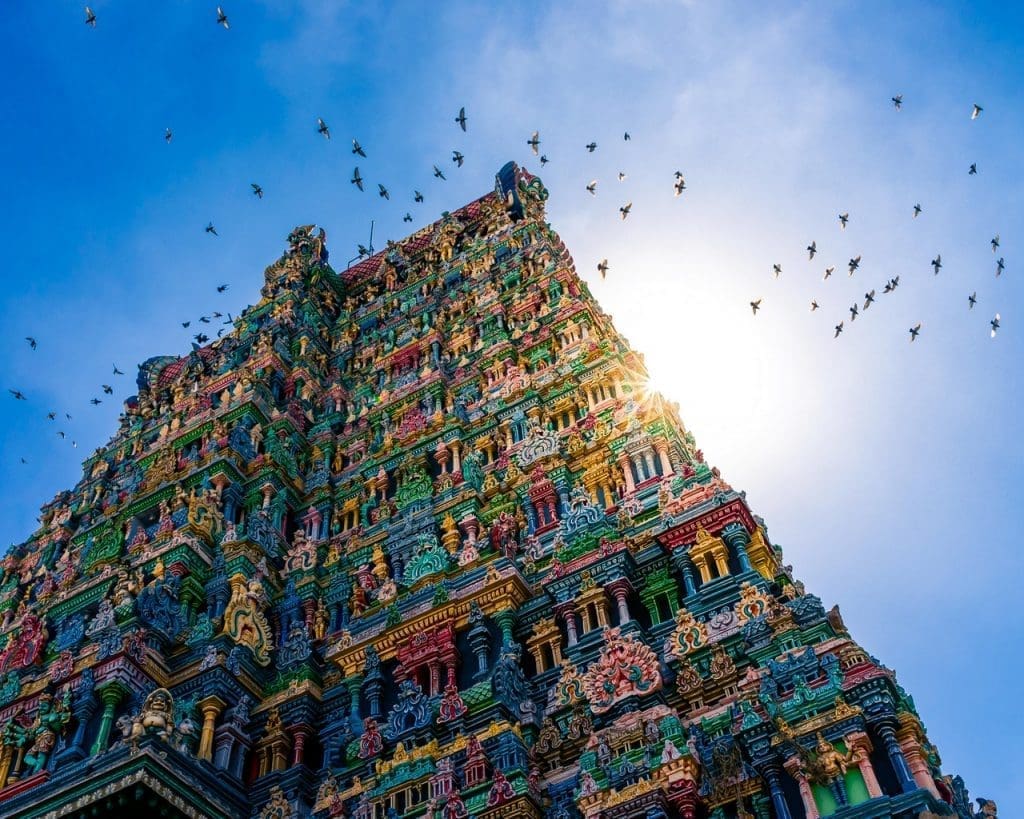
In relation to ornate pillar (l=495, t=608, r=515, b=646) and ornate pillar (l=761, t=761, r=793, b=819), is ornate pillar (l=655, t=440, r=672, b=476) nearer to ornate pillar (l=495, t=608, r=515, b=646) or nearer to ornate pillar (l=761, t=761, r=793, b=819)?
ornate pillar (l=495, t=608, r=515, b=646)

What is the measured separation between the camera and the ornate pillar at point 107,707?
18.5m

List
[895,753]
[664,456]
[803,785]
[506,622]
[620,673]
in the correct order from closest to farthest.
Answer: [895,753], [803,785], [620,673], [506,622], [664,456]

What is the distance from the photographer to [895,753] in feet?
44.0

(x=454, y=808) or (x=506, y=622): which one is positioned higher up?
(x=506, y=622)

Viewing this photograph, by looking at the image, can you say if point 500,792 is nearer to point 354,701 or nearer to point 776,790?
point 776,790

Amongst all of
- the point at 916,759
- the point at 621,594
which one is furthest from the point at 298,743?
the point at 916,759

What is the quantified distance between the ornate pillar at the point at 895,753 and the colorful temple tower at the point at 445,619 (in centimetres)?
3

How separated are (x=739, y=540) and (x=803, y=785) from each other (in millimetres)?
4931

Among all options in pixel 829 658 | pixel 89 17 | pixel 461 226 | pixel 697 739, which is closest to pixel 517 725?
pixel 697 739

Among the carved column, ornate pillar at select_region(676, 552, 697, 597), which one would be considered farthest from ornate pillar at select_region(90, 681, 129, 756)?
the carved column

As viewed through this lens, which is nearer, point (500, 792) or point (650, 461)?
point (500, 792)

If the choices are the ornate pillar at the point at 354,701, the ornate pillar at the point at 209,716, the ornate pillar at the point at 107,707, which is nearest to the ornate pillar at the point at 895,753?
the ornate pillar at the point at 354,701

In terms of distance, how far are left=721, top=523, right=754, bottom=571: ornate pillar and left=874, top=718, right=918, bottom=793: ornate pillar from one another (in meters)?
4.01

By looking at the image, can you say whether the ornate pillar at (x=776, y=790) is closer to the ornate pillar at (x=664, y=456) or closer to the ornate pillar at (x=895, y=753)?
the ornate pillar at (x=895, y=753)
